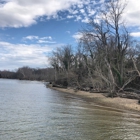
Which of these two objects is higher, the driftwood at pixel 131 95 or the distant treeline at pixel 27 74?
the distant treeline at pixel 27 74

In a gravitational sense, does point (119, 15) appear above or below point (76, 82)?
above

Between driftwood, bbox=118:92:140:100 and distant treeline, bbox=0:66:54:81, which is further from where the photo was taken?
distant treeline, bbox=0:66:54:81

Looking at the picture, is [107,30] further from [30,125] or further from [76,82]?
[30,125]

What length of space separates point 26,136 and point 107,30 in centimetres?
3198

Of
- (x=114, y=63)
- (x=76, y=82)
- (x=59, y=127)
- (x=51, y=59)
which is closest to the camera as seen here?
(x=59, y=127)

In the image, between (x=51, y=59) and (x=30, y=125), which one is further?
(x=51, y=59)

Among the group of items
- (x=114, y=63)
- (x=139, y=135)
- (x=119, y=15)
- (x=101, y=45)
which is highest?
(x=119, y=15)

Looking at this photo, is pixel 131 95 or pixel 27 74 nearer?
pixel 131 95

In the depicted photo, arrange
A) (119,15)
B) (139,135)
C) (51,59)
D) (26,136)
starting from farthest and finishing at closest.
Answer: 1. (51,59)
2. (119,15)
3. (139,135)
4. (26,136)

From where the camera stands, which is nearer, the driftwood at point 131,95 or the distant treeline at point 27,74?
the driftwood at point 131,95

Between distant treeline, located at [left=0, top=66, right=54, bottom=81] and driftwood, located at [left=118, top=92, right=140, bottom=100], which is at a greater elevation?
distant treeline, located at [left=0, top=66, right=54, bottom=81]

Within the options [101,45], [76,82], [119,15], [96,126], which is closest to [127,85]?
[101,45]

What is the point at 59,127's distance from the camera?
43.9 feet

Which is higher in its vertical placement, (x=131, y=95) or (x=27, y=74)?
(x=27, y=74)
